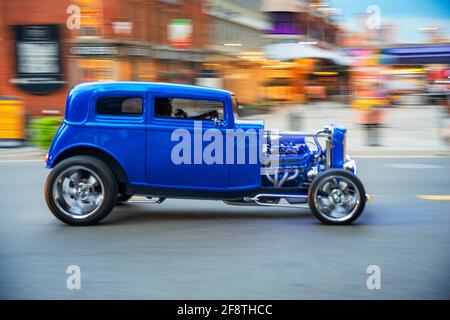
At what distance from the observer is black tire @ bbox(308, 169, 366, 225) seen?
22.5ft

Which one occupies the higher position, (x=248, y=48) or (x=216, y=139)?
(x=248, y=48)

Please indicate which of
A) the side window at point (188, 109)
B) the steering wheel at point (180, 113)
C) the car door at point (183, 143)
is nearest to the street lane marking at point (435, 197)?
the car door at point (183, 143)

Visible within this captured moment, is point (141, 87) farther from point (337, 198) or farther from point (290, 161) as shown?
point (337, 198)

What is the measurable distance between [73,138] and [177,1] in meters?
24.9

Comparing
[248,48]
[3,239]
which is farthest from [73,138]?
[248,48]

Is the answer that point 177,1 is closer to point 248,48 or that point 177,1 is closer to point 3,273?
point 248,48

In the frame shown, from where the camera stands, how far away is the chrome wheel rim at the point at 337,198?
6895 mm

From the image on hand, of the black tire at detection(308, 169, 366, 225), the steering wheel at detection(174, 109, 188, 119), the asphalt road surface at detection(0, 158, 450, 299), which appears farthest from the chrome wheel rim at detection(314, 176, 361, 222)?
the steering wheel at detection(174, 109, 188, 119)

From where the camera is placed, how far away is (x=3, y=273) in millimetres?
5375

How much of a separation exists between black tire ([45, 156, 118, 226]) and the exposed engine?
5.75 feet

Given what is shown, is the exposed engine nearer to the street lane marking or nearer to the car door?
the car door

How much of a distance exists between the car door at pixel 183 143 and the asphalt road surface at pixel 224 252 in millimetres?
552

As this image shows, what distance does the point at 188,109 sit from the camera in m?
7.09

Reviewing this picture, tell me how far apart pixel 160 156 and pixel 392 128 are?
14806 mm
